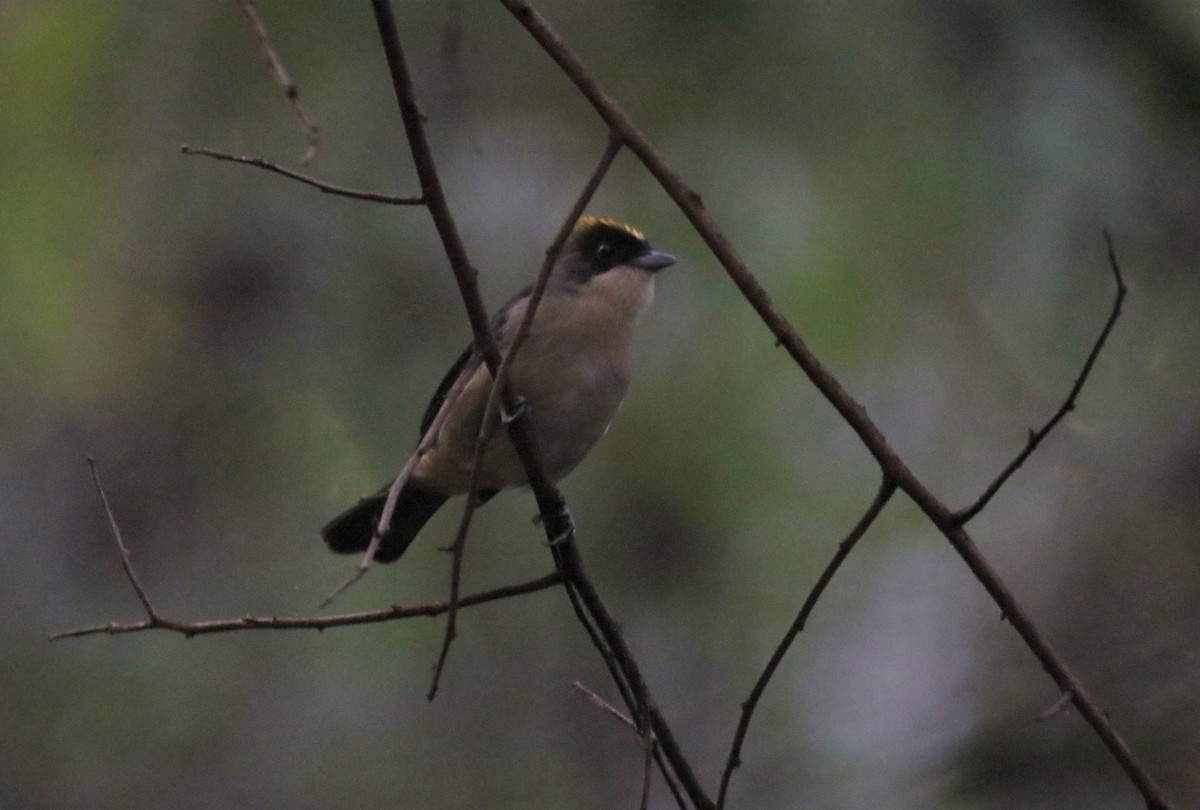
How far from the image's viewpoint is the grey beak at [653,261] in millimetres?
4398

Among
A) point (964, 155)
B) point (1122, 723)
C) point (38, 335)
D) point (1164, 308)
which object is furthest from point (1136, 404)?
point (38, 335)

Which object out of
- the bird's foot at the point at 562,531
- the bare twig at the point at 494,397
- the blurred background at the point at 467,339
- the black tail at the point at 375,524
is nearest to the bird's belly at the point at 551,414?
the black tail at the point at 375,524

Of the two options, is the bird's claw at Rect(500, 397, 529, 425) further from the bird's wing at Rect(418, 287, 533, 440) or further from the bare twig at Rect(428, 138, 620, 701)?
the bird's wing at Rect(418, 287, 533, 440)

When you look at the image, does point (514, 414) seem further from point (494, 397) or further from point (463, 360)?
point (463, 360)

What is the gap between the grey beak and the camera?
14.4 ft

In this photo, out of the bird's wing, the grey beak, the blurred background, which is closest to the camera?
the bird's wing

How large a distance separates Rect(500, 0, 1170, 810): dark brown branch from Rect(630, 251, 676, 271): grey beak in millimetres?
1781

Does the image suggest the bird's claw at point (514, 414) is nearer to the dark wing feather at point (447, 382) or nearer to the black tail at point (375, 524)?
the dark wing feather at point (447, 382)

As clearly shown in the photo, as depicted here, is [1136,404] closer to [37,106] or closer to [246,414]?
[246,414]

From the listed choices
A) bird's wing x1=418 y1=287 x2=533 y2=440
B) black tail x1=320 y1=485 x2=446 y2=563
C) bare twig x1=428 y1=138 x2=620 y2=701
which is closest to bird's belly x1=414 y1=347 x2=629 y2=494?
bird's wing x1=418 y1=287 x2=533 y2=440

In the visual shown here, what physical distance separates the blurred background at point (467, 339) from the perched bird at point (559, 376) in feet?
2.43

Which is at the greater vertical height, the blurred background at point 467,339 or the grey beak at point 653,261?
the grey beak at point 653,261

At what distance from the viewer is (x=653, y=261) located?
4.42 meters

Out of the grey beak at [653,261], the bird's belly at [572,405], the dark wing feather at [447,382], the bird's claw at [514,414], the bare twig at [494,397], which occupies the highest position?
the bare twig at [494,397]
